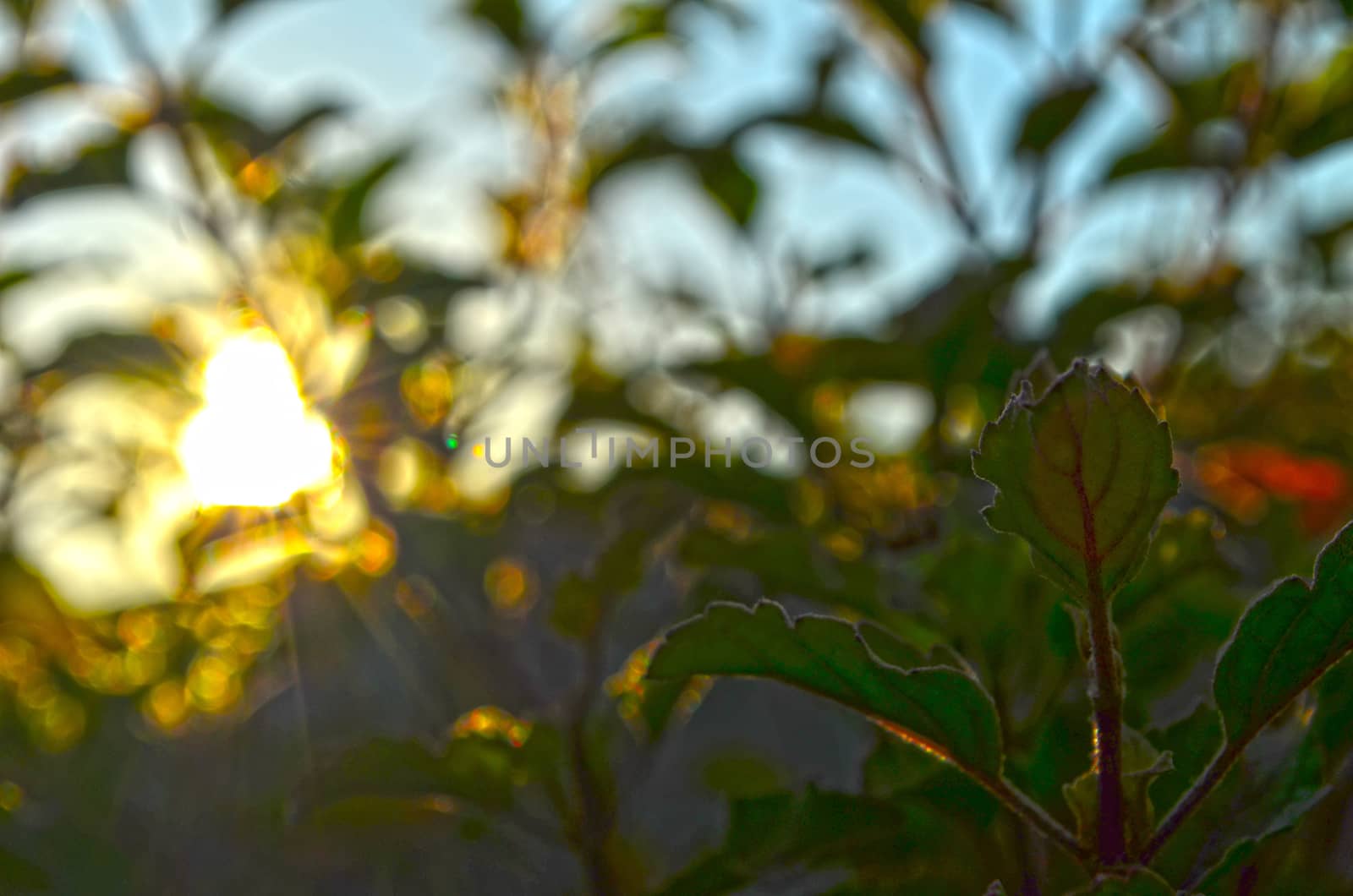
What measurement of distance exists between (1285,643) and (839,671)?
24cm

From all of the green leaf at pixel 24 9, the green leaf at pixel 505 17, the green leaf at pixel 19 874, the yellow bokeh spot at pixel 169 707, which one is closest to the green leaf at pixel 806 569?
the green leaf at pixel 19 874

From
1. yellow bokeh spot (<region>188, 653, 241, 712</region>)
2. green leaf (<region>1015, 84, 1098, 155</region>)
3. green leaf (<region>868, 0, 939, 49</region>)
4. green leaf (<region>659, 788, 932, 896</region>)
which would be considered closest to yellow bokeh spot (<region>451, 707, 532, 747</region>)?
green leaf (<region>659, 788, 932, 896</region>)

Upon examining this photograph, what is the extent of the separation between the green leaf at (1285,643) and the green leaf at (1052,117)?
42.9 inches

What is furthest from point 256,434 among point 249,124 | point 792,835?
point 792,835

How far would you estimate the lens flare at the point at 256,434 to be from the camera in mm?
1786

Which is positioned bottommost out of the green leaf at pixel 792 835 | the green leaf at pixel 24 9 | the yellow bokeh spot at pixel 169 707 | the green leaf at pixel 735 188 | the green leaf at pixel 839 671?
the yellow bokeh spot at pixel 169 707

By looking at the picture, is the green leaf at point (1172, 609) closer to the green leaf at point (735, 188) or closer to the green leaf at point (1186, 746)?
the green leaf at point (1186, 746)

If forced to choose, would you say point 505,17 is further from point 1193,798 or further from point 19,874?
point 1193,798

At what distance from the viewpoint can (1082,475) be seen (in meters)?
0.59

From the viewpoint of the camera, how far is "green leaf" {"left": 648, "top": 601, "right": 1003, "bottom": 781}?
65cm

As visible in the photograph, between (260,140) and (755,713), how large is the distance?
1.43 m

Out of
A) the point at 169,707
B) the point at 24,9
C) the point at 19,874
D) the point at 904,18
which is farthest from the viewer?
the point at 169,707

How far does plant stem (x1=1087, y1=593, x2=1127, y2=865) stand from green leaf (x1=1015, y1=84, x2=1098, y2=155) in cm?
111

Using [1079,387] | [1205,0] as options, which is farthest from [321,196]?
[1079,387]
